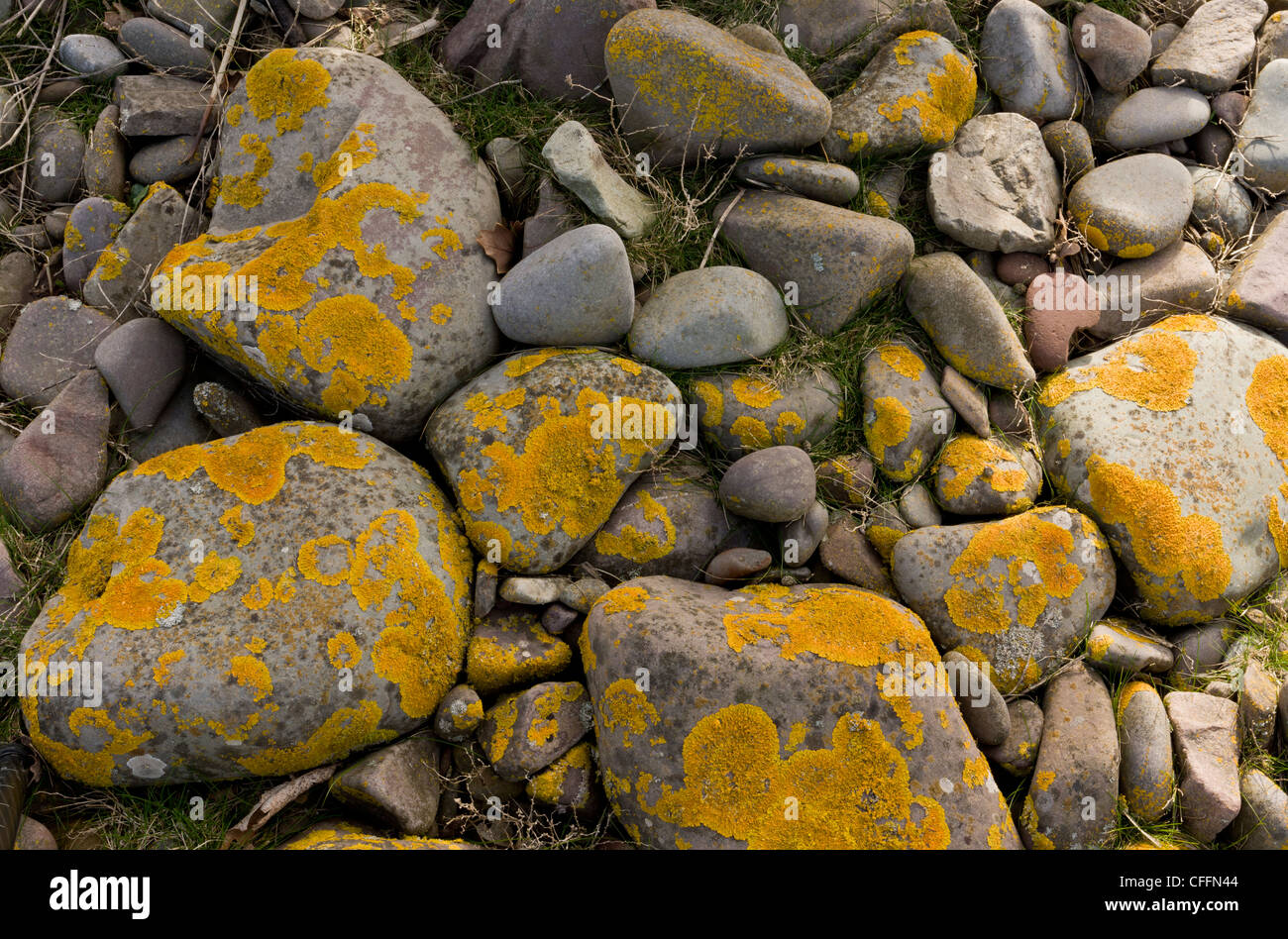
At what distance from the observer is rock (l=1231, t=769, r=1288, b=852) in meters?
3.53

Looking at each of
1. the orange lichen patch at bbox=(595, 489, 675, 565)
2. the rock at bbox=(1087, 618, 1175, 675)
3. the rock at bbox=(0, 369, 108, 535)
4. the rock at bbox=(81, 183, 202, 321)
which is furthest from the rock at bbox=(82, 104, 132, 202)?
the rock at bbox=(1087, 618, 1175, 675)

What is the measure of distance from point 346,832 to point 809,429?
2550mm

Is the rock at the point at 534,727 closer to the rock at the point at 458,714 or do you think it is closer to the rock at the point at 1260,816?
the rock at the point at 458,714

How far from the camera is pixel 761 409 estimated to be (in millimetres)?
3949

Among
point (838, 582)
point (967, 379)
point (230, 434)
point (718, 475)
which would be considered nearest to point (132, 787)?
point (230, 434)

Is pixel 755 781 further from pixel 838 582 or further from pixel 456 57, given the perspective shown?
pixel 456 57

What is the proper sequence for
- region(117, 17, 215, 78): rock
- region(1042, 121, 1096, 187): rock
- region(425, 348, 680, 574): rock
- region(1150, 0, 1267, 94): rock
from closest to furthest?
1. region(425, 348, 680, 574): rock
2. region(117, 17, 215, 78): rock
3. region(1042, 121, 1096, 187): rock
4. region(1150, 0, 1267, 94): rock

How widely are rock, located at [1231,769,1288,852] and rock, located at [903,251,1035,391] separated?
6.39 ft

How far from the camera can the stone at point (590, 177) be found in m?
3.97

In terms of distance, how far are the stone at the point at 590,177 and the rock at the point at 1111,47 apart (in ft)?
8.86

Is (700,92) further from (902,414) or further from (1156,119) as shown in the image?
(1156,119)

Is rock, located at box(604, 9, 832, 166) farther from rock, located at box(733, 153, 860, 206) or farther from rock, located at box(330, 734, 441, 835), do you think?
rock, located at box(330, 734, 441, 835)

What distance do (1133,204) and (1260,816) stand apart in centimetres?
292

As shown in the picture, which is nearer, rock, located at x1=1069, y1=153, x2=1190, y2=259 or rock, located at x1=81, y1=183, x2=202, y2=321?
rock, located at x1=81, y1=183, x2=202, y2=321
